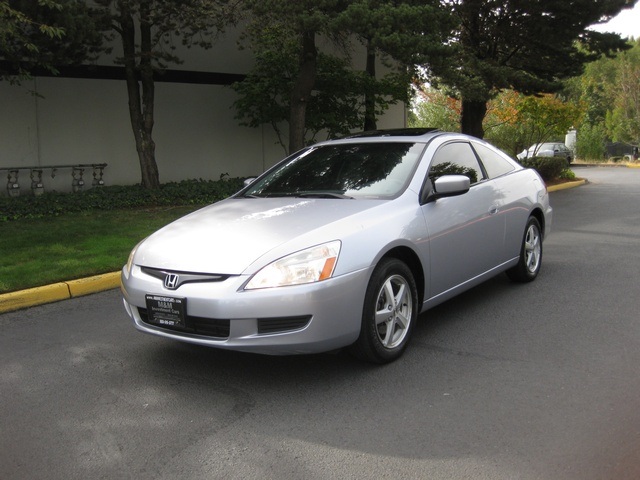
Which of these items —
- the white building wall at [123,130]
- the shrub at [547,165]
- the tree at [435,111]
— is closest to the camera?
the white building wall at [123,130]

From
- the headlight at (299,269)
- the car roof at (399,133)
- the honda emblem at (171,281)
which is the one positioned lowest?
the honda emblem at (171,281)

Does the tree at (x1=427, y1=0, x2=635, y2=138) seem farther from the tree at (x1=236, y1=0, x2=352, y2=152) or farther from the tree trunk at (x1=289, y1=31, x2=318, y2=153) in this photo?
the tree at (x1=236, y1=0, x2=352, y2=152)

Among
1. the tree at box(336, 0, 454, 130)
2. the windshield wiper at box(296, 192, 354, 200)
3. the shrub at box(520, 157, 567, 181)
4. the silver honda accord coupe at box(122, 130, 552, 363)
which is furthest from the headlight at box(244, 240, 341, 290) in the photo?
the shrub at box(520, 157, 567, 181)

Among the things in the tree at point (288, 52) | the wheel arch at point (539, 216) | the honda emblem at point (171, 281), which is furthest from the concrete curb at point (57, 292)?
the tree at point (288, 52)

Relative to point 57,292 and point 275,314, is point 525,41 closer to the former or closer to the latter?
point 57,292

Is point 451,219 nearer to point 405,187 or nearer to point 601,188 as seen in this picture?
point 405,187

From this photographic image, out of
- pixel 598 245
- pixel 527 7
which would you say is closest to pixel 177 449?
pixel 598 245

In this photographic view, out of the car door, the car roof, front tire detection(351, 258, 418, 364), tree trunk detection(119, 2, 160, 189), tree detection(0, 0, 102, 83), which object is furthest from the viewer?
tree trunk detection(119, 2, 160, 189)

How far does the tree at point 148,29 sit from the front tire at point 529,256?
27.9ft

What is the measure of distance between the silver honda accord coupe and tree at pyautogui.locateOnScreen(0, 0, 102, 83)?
233 inches

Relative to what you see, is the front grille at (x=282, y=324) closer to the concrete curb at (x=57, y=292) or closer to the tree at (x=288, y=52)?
the concrete curb at (x=57, y=292)

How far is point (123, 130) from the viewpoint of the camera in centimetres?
1579

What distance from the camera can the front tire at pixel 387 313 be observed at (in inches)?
167

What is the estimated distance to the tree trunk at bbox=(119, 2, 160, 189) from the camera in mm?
13336
